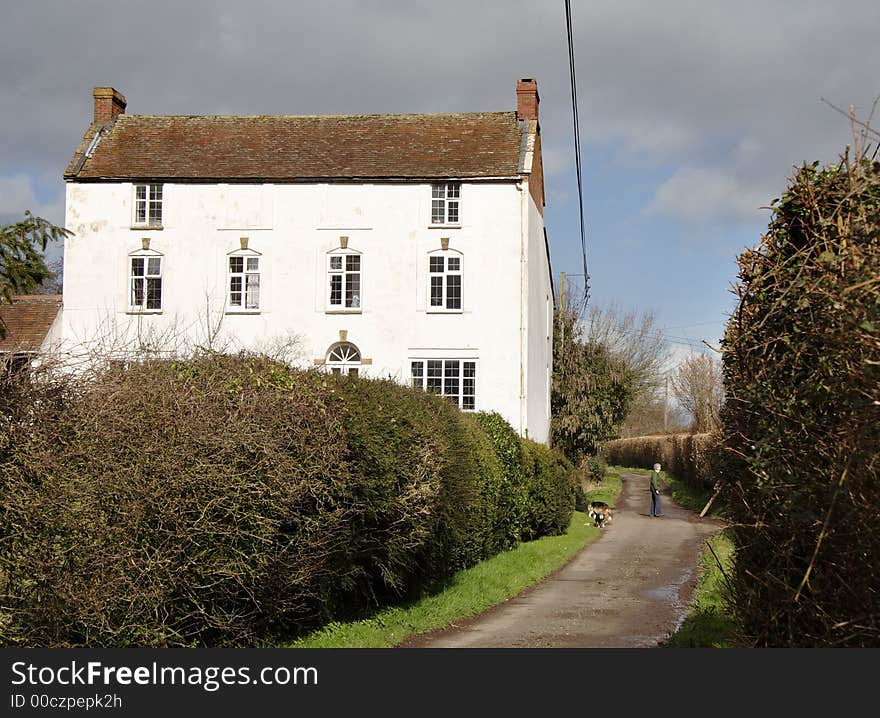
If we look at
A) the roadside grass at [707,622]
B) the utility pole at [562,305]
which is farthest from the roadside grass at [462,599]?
the utility pole at [562,305]

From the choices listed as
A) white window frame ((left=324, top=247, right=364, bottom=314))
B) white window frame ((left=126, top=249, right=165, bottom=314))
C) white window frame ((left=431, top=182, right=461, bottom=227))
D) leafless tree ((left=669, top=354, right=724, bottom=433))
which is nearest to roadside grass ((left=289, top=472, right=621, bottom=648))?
white window frame ((left=324, top=247, right=364, bottom=314))

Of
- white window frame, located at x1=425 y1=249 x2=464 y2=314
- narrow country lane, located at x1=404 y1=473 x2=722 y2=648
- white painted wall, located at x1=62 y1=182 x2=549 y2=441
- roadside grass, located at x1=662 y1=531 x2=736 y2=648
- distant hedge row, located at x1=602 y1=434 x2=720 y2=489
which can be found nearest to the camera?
roadside grass, located at x1=662 y1=531 x2=736 y2=648

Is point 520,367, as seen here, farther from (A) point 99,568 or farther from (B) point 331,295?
(A) point 99,568

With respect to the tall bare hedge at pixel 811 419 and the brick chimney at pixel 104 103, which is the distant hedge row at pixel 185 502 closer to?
the tall bare hedge at pixel 811 419

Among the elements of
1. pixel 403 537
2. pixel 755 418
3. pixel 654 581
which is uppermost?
pixel 755 418

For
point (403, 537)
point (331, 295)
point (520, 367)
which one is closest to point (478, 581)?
point (403, 537)

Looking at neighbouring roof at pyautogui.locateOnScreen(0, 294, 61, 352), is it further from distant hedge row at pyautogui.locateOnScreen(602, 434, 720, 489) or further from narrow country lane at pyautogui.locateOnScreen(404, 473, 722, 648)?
distant hedge row at pyautogui.locateOnScreen(602, 434, 720, 489)

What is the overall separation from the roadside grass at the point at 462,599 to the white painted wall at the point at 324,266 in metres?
8.41

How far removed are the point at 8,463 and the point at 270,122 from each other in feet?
94.1

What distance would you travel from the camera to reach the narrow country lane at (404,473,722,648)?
11852 mm

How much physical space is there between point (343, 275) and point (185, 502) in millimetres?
24759

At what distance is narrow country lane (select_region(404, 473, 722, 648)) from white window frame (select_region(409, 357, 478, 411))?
7014 millimetres

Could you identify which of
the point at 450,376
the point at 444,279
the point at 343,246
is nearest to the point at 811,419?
the point at 450,376

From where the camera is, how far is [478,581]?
1631cm
